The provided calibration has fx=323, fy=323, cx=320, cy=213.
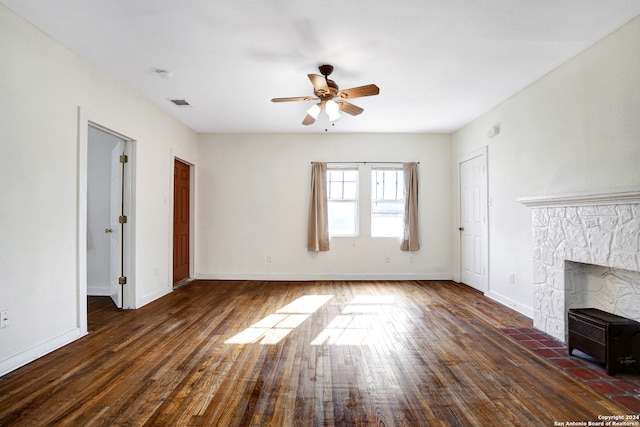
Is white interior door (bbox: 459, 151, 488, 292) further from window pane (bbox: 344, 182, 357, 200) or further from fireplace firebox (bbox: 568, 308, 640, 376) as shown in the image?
fireplace firebox (bbox: 568, 308, 640, 376)

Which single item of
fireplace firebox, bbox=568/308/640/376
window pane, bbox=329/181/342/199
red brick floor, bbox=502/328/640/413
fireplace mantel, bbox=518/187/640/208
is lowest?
red brick floor, bbox=502/328/640/413

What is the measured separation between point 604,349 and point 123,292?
488 centimetres

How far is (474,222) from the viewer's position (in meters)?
5.26

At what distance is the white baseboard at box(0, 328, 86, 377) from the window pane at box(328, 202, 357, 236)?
4053 mm

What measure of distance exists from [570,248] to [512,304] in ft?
4.69

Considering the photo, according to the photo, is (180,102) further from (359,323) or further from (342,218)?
(359,323)

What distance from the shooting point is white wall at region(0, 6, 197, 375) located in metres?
2.41

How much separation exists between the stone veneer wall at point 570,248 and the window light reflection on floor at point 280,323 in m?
2.51

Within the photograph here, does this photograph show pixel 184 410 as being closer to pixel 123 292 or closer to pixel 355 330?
pixel 355 330

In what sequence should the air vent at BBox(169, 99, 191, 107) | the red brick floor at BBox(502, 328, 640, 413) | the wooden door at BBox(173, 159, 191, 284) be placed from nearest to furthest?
the red brick floor at BBox(502, 328, 640, 413)
the air vent at BBox(169, 99, 191, 107)
the wooden door at BBox(173, 159, 191, 284)

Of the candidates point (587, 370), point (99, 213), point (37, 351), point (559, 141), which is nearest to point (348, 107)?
point (559, 141)

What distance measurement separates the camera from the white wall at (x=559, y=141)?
8.71 feet

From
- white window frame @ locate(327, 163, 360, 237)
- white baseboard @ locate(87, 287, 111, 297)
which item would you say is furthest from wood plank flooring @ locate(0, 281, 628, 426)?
white window frame @ locate(327, 163, 360, 237)

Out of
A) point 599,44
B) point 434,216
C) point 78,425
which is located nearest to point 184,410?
point 78,425
